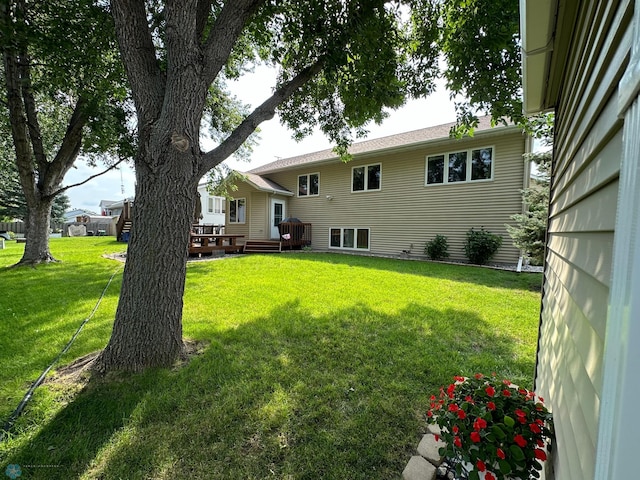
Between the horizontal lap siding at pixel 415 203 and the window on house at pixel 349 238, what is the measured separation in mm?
237

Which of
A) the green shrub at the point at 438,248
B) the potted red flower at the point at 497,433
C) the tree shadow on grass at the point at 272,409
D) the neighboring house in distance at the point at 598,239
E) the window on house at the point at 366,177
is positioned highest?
the window on house at the point at 366,177

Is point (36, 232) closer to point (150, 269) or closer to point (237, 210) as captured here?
Answer: point (237, 210)

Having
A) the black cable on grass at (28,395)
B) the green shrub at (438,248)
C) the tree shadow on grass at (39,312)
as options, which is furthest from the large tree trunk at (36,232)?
the green shrub at (438,248)

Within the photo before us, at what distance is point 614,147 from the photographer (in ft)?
2.45

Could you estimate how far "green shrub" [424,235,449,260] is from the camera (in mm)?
9766

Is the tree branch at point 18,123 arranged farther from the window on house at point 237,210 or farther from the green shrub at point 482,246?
the green shrub at point 482,246

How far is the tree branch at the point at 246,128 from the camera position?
9.23 feet

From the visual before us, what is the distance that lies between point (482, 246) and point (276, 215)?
29.7 feet

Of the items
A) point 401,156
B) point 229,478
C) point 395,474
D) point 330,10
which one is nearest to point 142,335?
point 229,478

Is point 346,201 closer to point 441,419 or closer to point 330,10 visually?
point 330,10

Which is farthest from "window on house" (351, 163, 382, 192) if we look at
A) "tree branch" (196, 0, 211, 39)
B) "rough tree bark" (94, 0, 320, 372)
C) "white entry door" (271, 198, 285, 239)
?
"rough tree bark" (94, 0, 320, 372)

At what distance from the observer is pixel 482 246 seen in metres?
8.73

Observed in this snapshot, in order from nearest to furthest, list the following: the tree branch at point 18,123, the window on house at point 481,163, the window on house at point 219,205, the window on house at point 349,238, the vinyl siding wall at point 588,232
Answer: the vinyl siding wall at point 588,232 < the tree branch at point 18,123 < the window on house at point 481,163 < the window on house at point 349,238 < the window on house at point 219,205

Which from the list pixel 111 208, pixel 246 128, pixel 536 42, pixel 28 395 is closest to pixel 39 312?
pixel 28 395
